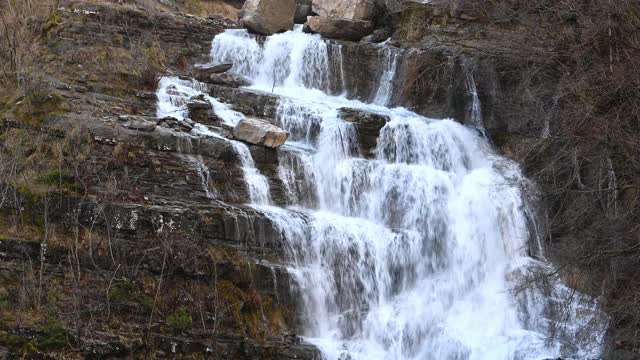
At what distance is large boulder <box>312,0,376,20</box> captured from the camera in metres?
17.7

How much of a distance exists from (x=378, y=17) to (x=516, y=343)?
9.98 metres

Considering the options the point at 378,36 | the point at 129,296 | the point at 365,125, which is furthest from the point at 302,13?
the point at 129,296

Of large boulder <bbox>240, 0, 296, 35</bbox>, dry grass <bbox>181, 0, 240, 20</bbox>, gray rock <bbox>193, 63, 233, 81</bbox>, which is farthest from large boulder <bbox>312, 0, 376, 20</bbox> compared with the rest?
gray rock <bbox>193, 63, 233, 81</bbox>

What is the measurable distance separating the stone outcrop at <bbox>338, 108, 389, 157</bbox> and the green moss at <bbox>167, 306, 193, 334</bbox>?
18.2 ft

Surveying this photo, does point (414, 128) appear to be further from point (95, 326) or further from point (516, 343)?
point (95, 326)

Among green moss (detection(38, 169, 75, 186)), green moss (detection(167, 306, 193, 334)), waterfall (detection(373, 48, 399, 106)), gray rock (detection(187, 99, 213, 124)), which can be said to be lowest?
green moss (detection(167, 306, 193, 334))

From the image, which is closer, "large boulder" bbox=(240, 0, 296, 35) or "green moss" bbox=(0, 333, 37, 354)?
"green moss" bbox=(0, 333, 37, 354)

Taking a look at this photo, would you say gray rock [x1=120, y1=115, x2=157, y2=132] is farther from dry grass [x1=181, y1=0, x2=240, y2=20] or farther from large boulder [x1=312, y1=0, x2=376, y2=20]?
dry grass [x1=181, y1=0, x2=240, y2=20]

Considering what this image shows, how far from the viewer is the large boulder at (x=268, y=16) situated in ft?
55.8

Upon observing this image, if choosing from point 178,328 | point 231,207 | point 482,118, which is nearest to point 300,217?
point 231,207

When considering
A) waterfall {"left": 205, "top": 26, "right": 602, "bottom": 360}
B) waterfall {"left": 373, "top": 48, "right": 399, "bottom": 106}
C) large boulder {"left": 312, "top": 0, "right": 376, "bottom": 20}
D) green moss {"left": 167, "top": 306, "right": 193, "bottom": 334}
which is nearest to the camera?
green moss {"left": 167, "top": 306, "right": 193, "bottom": 334}

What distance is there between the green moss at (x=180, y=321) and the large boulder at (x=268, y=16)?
382 inches

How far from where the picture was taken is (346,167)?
41.2 feet

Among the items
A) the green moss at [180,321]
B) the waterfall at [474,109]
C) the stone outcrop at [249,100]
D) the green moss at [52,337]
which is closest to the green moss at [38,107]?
the stone outcrop at [249,100]
